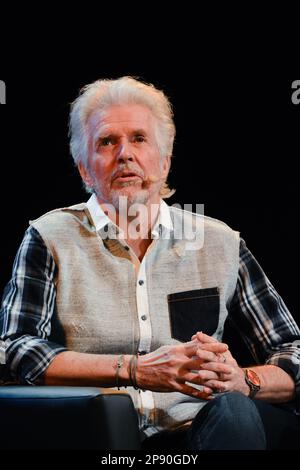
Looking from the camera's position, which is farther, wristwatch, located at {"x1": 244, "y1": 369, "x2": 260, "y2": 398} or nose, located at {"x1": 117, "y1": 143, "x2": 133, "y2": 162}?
nose, located at {"x1": 117, "y1": 143, "x2": 133, "y2": 162}

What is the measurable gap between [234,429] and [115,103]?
1.05m

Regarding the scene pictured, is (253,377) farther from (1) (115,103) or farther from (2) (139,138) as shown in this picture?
(1) (115,103)

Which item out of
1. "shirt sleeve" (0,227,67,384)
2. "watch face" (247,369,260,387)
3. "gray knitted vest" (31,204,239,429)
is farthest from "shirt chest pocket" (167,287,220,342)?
"shirt sleeve" (0,227,67,384)

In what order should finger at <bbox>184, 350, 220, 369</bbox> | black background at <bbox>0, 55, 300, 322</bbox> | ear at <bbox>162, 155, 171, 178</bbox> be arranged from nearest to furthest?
finger at <bbox>184, 350, 220, 369</bbox> → ear at <bbox>162, 155, 171, 178</bbox> → black background at <bbox>0, 55, 300, 322</bbox>

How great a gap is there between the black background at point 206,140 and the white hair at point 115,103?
14.2 inches

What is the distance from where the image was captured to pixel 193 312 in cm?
208

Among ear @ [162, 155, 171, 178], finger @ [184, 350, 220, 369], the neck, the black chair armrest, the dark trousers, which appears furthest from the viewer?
ear @ [162, 155, 171, 178]

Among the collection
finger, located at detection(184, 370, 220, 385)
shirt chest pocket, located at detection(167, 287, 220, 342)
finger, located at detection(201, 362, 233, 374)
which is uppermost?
shirt chest pocket, located at detection(167, 287, 220, 342)

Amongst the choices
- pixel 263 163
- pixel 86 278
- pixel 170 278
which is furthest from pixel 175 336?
pixel 263 163

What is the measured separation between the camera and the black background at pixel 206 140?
2652mm

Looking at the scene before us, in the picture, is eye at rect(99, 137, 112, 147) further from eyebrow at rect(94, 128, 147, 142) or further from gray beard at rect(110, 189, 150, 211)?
gray beard at rect(110, 189, 150, 211)

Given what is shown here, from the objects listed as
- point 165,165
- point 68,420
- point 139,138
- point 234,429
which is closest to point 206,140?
point 165,165

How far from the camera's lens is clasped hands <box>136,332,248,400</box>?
5.93ft

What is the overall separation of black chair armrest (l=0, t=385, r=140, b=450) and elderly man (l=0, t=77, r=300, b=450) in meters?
0.24
